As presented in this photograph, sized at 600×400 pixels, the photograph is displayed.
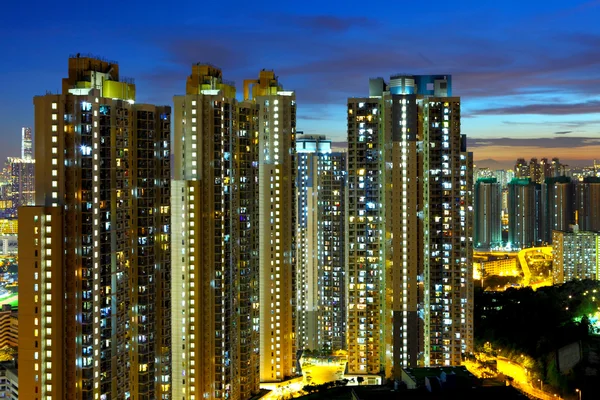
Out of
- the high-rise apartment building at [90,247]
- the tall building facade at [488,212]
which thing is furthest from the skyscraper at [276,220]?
the tall building facade at [488,212]

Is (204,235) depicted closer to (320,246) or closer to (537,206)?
(320,246)

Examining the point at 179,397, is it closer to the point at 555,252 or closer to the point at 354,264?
the point at 354,264

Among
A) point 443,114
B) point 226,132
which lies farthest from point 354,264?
point 226,132

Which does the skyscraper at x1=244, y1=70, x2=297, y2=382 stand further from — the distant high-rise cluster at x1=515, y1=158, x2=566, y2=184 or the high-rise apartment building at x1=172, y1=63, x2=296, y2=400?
the distant high-rise cluster at x1=515, y1=158, x2=566, y2=184

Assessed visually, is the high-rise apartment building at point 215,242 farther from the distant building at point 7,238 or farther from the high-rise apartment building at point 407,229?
the distant building at point 7,238

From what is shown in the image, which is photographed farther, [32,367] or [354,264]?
[354,264]

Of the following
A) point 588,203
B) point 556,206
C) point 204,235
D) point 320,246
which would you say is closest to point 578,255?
point 588,203

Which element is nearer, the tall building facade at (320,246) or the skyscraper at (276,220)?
the skyscraper at (276,220)
